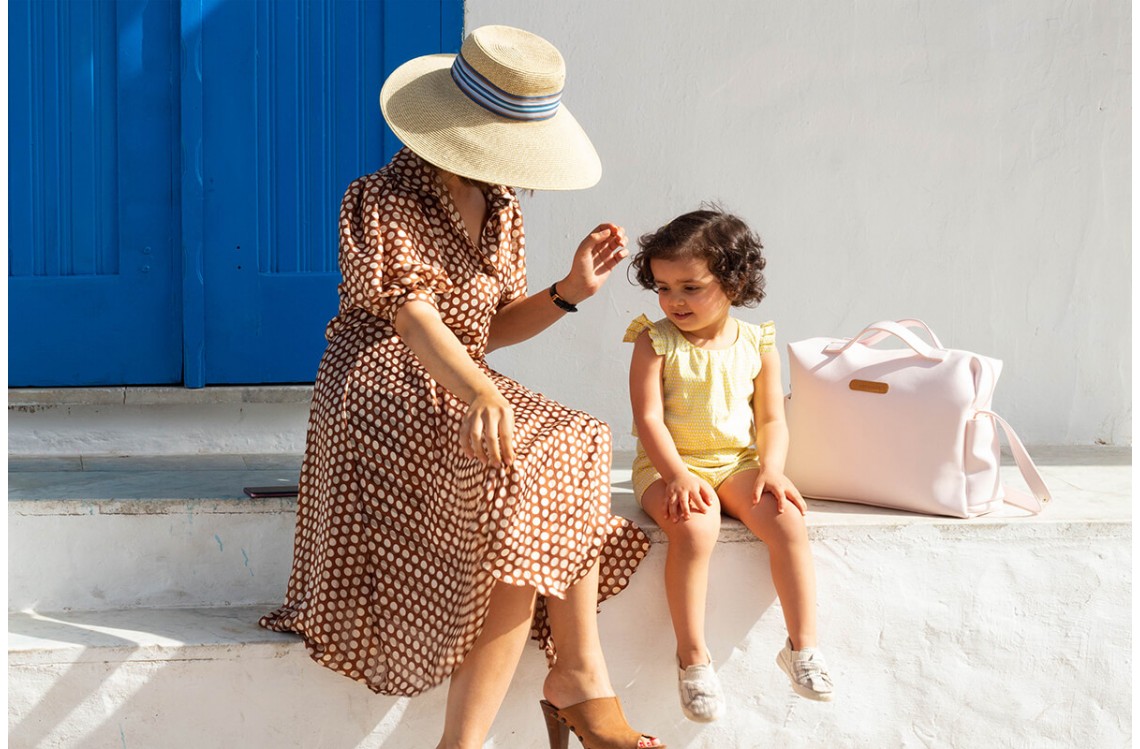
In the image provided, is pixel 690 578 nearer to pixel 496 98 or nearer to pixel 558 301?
pixel 558 301

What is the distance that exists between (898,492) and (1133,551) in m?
0.58

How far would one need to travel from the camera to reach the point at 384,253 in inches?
100.0

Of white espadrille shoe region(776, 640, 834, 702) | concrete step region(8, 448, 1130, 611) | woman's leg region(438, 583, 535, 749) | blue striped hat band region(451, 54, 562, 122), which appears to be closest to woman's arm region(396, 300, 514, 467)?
woman's leg region(438, 583, 535, 749)

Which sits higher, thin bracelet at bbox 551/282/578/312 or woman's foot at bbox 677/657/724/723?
thin bracelet at bbox 551/282/578/312

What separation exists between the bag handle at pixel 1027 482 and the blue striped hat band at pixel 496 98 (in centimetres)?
129

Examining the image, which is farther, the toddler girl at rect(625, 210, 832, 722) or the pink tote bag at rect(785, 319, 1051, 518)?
the pink tote bag at rect(785, 319, 1051, 518)

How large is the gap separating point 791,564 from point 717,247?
0.75m

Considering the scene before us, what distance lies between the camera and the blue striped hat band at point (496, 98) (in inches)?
102

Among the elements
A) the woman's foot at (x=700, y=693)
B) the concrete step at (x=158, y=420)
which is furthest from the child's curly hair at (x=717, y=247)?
the concrete step at (x=158, y=420)

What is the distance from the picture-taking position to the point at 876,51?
388cm

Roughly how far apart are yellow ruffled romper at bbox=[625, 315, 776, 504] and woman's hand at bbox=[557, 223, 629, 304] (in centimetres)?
19

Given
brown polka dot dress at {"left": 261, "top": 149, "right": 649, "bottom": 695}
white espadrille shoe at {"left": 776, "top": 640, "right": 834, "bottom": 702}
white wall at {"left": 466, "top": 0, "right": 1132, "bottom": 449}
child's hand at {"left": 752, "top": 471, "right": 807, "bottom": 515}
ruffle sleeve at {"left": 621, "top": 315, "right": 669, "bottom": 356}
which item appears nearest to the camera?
brown polka dot dress at {"left": 261, "top": 149, "right": 649, "bottom": 695}

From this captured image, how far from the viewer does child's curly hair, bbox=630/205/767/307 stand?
279 centimetres

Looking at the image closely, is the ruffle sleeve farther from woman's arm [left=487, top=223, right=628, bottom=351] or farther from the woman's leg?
the woman's leg
